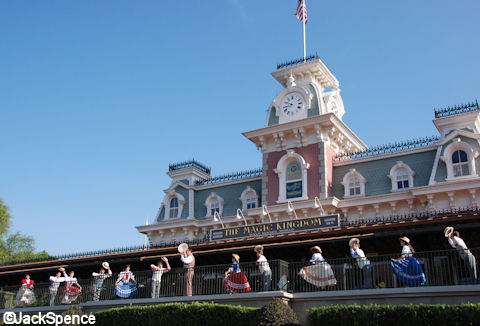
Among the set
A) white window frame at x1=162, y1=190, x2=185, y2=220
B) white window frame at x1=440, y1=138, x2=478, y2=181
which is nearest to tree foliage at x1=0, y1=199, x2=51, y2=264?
white window frame at x1=162, y1=190, x2=185, y2=220

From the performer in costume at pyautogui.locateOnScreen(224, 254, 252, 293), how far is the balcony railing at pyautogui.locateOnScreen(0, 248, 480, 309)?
13.4 inches

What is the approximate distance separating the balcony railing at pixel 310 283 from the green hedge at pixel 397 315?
1.52 metres

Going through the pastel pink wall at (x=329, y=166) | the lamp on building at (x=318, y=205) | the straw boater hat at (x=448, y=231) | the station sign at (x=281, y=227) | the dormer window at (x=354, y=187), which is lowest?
the straw boater hat at (x=448, y=231)

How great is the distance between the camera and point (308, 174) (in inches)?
1278

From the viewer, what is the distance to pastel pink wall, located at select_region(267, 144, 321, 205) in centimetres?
3203

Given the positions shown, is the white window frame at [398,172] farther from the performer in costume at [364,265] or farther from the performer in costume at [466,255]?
the performer in costume at [466,255]

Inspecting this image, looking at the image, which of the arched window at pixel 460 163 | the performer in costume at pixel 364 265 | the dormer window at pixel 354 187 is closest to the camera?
the performer in costume at pixel 364 265

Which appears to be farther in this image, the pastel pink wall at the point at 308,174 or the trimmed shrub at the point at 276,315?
the pastel pink wall at the point at 308,174

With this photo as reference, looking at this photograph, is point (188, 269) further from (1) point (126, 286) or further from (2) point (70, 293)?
(2) point (70, 293)

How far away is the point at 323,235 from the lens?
20.9 metres

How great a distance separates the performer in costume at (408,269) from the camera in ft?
52.1

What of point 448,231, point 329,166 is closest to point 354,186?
point 329,166

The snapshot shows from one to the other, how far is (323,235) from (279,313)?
222 inches

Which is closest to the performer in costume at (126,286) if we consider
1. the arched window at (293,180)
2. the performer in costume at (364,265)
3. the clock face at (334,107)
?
the performer in costume at (364,265)
